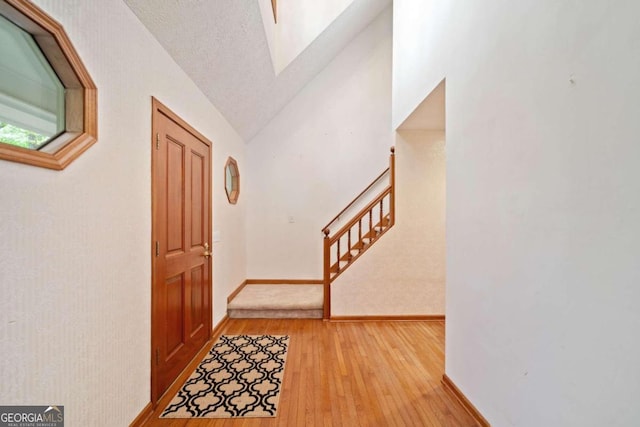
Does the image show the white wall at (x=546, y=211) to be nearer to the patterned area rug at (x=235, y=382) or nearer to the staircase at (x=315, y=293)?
the patterned area rug at (x=235, y=382)

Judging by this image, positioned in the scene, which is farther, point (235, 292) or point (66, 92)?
point (235, 292)

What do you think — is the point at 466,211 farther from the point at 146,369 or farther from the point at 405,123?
the point at 146,369

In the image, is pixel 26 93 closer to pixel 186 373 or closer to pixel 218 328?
pixel 186 373

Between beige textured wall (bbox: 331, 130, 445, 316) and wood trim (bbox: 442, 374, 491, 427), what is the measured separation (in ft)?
4.58

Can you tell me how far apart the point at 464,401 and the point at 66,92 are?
2.93 meters

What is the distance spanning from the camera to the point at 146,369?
6.30 feet

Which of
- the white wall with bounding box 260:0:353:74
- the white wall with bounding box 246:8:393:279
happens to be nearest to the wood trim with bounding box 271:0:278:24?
the white wall with bounding box 260:0:353:74

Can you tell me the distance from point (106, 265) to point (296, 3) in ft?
11.7

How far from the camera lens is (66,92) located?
1344 mm

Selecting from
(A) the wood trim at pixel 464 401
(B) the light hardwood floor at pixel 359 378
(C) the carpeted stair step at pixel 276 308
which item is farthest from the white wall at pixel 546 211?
(C) the carpeted stair step at pixel 276 308

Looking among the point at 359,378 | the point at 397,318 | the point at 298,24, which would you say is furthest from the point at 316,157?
the point at 359,378

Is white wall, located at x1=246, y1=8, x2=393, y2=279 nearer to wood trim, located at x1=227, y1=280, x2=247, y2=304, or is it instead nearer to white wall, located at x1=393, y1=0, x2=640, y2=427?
wood trim, located at x1=227, y1=280, x2=247, y2=304

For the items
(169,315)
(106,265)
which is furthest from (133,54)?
(169,315)

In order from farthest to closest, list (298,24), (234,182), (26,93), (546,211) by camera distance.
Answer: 1. (234,182)
2. (298,24)
3. (546,211)
4. (26,93)
